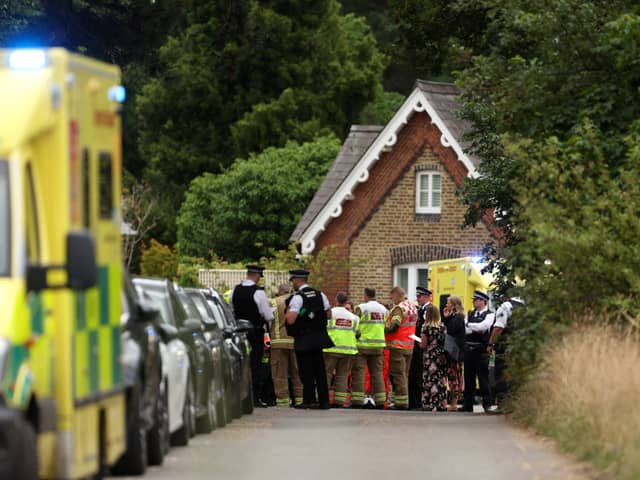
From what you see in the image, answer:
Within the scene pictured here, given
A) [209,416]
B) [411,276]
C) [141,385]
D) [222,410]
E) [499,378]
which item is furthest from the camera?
[411,276]

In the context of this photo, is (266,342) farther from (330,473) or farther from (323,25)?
(323,25)

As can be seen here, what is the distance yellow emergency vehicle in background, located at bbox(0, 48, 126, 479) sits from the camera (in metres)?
10.4

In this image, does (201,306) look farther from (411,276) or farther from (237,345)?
(411,276)

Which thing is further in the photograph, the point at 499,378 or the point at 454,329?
the point at 499,378

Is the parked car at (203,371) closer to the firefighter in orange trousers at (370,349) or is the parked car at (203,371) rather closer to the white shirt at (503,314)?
the white shirt at (503,314)

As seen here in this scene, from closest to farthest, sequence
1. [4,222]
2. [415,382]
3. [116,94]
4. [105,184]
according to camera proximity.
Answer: [4,222] < [105,184] < [116,94] < [415,382]

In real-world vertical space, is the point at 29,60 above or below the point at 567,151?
below

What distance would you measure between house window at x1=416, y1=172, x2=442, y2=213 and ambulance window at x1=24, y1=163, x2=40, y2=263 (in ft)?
119

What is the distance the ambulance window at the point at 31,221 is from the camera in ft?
35.6

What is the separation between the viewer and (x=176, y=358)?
53.3 feet

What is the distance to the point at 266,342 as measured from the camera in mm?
27453

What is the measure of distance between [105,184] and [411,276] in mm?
35506

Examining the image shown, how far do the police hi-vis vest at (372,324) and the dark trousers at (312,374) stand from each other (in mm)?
2298

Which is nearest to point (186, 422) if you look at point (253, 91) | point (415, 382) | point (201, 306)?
point (201, 306)
